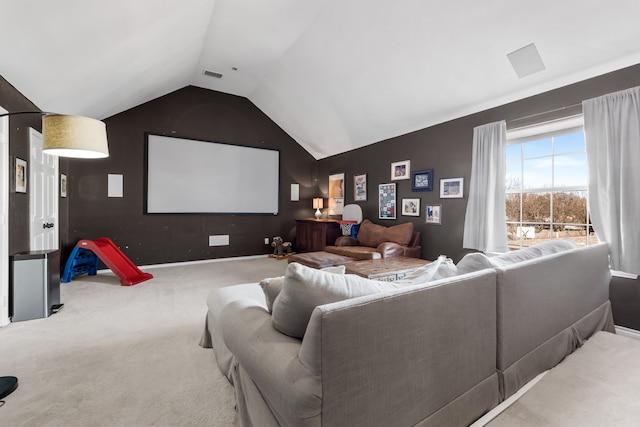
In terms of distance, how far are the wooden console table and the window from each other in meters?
2.95

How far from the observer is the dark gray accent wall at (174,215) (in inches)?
195

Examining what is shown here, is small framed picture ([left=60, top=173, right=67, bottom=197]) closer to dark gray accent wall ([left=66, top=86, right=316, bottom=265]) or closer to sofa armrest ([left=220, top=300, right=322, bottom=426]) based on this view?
dark gray accent wall ([left=66, top=86, right=316, bottom=265])

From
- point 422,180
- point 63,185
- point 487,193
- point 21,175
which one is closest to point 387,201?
point 422,180

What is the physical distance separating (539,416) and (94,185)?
6.14 meters

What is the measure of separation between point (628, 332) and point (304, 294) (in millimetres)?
3385

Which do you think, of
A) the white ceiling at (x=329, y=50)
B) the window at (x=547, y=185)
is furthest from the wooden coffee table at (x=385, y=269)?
the white ceiling at (x=329, y=50)

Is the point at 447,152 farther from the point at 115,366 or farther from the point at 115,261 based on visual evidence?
the point at 115,261

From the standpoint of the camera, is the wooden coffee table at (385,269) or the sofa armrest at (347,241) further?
the sofa armrest at (347,241)

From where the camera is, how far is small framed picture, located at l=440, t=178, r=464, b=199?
412 cm

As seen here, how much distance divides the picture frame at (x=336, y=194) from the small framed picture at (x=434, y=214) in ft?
7.26

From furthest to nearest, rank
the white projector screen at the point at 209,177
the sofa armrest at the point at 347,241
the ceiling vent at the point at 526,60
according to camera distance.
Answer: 1. the white projector screen at the point at 209,177
2. the sofa armrest at the point at 347,241
3. the ceiling vent at the point at 526,60

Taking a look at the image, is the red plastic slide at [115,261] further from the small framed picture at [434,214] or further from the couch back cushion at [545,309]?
the couch back cushion at [545,309]

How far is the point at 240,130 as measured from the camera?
20.4 ft

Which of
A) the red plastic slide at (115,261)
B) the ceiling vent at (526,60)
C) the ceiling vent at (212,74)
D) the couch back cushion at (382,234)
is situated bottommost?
the red plastic slide at (115,261)
